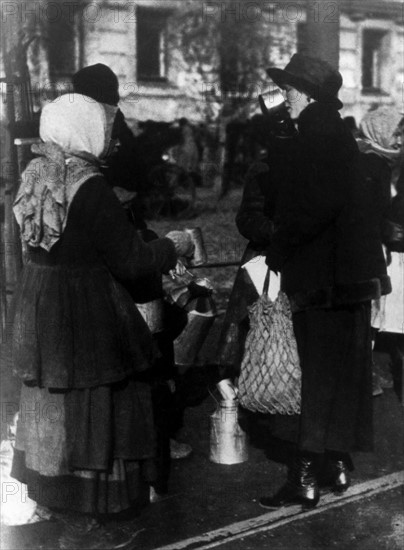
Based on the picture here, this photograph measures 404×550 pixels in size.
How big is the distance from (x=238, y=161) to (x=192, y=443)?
50.3 feet

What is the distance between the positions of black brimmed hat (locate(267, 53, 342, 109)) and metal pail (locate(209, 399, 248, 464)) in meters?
1.68

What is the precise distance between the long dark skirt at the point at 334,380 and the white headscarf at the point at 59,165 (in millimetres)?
1320

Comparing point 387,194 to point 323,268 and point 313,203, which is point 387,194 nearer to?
point 323,268

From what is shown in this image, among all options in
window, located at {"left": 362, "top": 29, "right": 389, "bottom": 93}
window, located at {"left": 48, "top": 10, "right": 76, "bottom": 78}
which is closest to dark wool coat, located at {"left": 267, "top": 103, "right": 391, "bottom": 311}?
window, located at {"left": 48, "top": 10, "right": 76, "bottom": 78}

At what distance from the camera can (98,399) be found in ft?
11.5

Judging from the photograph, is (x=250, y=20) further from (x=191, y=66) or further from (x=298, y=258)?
(x=298, y=258)

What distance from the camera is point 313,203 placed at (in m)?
3.82

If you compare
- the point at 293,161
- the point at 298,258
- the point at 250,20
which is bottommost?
the point at 298,258

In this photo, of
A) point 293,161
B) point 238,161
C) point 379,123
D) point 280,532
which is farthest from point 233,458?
point 238,161

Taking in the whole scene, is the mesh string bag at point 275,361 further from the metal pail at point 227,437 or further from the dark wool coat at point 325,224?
the metal pail at point 227,437

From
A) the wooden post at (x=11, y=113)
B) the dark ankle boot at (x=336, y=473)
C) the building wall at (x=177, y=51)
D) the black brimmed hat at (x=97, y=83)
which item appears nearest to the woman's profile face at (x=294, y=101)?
the black brimmed hat at (x=97, y=83)

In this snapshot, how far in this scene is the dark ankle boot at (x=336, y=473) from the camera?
172 inches

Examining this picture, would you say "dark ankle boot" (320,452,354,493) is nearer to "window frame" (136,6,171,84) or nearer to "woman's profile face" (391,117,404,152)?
"woman's profile face" (391,117,404,152)

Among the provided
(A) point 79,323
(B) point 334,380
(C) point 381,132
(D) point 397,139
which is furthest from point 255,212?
(D) point 397,139
